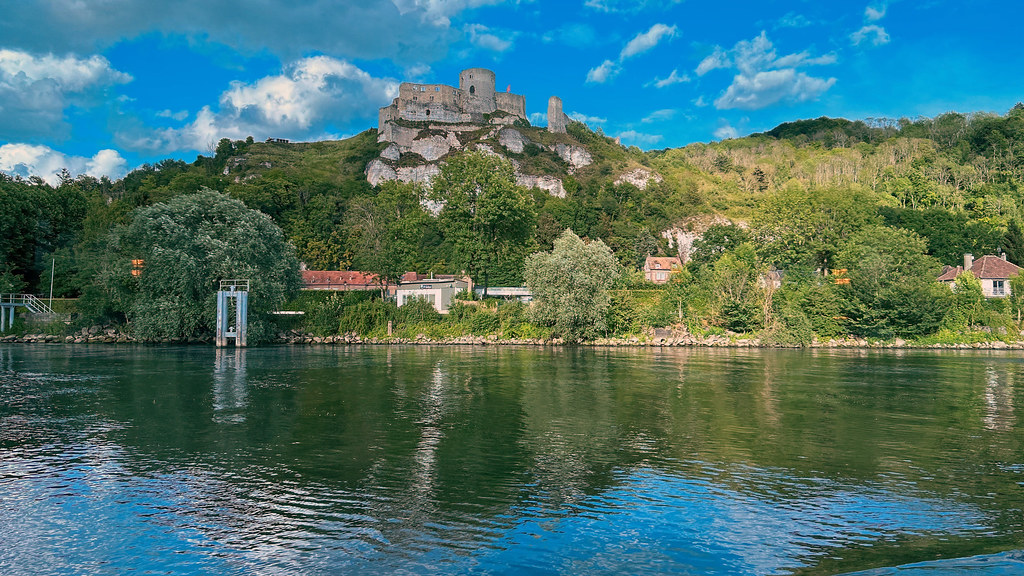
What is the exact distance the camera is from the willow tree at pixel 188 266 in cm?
4962

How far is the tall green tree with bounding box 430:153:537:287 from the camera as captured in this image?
2557 inches

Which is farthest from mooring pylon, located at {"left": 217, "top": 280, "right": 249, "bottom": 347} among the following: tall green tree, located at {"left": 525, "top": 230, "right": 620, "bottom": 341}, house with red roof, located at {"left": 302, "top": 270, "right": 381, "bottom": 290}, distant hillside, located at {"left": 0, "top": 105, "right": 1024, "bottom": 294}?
tall green tree, located at {"left": 525, "top": 230, "right": 620, "bottom": 341}

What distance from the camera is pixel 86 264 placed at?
57.5m

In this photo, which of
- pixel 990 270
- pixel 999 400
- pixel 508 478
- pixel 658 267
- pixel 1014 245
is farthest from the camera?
pixel 658 267

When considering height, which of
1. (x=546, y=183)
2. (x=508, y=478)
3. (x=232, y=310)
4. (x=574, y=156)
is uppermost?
(x=574, y=156)

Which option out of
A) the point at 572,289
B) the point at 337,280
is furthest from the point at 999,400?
the point at 337,280

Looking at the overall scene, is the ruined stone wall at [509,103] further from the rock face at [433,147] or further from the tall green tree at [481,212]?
the tall green tree at [481,212]

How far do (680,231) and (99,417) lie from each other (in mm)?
113878

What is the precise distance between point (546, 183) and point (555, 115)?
38015mm

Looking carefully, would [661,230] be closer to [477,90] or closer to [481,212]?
[481,212]

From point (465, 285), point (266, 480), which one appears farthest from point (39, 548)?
point (465, 285)

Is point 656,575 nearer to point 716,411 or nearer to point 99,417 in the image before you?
point 716,411

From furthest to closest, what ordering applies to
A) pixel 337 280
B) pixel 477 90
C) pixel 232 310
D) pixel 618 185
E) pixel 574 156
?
pixel 477 90
pixel 574 156
pixel 618 185
pixel 337 280
pixel 232 310

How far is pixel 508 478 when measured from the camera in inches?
524
